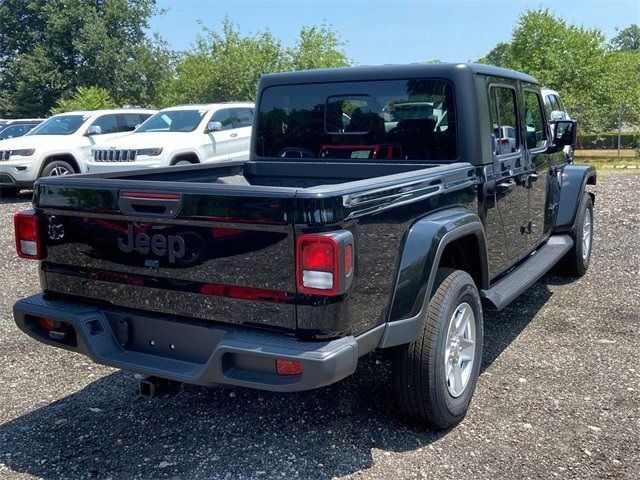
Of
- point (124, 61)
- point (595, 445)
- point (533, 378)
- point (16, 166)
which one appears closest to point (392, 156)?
point (533, 378)

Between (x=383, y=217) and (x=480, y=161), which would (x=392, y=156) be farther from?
(x=383, y=217)

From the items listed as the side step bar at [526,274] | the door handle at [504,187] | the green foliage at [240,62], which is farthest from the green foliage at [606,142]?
the door handle at [504,187]

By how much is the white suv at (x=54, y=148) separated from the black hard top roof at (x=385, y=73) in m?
8.72

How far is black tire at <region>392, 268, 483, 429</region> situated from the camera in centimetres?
325

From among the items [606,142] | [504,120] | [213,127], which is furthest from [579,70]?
[504,120]

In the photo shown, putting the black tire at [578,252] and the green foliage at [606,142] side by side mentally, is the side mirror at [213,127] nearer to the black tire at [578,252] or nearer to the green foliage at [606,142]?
the black tire at [578,252]

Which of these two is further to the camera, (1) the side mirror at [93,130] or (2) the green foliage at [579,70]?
(2) the green foliage at [579,70]

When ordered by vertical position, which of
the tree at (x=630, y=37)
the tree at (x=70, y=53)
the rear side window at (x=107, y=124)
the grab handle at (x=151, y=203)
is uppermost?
the tree at (x=630, y=37)

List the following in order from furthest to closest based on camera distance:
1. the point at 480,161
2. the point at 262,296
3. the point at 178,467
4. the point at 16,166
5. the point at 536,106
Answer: the point at 16,166, the point at 536,106, the point at 480,161, the point at 178,467, the point at 262,296

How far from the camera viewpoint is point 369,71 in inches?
171

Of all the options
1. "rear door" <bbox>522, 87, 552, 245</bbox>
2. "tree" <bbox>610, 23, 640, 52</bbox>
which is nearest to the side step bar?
"rear door" <bbox>522, 87, 552, 245</bbox>

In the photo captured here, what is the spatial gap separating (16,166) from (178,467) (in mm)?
10619

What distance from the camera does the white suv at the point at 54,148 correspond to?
1233cm

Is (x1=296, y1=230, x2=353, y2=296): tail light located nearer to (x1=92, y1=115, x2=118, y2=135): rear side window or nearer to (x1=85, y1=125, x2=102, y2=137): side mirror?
(x1=85, y1=125, x2=102, y2=137): side mirror
